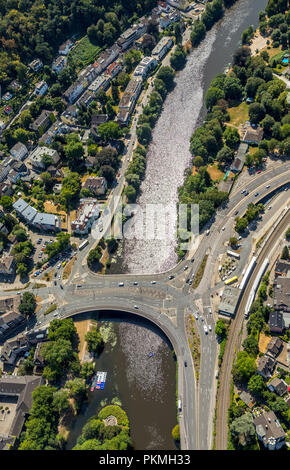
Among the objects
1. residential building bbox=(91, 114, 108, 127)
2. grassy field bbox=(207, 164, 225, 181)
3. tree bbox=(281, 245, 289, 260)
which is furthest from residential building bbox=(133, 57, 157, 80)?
tree bbox=(281, 245, 289, 260)

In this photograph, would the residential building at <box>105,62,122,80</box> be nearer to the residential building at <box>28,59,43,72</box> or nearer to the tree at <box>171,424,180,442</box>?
the residential building at <box>28,59,43,72</box>

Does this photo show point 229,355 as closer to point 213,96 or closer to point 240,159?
point 240,159

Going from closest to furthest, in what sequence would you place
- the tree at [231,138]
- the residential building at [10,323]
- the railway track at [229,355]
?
the railway track at [229,355] → the residential building at [10,323] → the tree at [231,138]

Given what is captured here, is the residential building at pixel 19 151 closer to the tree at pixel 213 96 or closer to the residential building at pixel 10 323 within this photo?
the residential building at pixel 10 323

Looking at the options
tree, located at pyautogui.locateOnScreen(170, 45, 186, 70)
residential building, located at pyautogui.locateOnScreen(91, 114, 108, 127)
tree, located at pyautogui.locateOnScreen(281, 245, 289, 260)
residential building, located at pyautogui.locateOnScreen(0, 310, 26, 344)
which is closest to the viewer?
tree, located at pyautogui.locateOnScreen(281, 245, 289, 260)

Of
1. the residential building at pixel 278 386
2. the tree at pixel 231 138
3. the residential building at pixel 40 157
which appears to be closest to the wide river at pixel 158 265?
the tree at pixel 231 138

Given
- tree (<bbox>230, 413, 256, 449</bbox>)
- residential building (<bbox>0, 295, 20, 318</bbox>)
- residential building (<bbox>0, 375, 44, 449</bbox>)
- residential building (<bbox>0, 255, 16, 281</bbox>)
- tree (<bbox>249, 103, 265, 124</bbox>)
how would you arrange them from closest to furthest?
1. tree (<bbox>230, 413, 256, 449</bbox>)
2. residential building (<bbox>0, 375, 44, 449</bbox>)
3. residential building (<bbox>0, 295, 20, 318</bbox>)
4. residential building (<bbox>0, 255, 16, 281</bbox>)
5. tree (<bbox>249, 103, 265, 124</bbox>)
